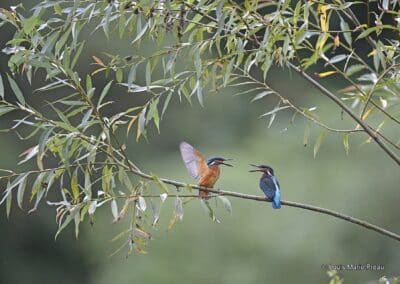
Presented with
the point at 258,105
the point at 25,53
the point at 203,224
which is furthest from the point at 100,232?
the point at 25,53

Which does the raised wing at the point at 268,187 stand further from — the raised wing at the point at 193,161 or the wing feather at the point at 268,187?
the raised wing at the point at 193,161

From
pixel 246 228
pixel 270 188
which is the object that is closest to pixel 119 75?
pixel 270 188

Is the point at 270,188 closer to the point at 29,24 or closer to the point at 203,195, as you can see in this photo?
the point at 203,195

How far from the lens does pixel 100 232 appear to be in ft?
18.1

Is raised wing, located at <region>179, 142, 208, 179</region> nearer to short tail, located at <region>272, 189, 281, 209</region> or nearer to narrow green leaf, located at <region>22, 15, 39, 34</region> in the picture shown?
short tail, located at <region>272, 189, 281, 209</region>

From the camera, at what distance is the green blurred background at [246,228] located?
5.00 metres

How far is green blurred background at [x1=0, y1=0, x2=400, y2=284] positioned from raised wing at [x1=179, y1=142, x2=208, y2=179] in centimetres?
274

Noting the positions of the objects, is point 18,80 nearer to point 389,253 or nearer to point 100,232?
point 100,232

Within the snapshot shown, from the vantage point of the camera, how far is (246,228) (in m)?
5.31

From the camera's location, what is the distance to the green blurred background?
5000 mm

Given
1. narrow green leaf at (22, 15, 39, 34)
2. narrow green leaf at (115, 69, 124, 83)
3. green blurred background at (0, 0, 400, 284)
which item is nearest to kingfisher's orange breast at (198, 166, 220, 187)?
narrow green leaf at (115, 69, 124, 83)

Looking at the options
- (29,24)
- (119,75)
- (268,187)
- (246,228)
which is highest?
(29,24)

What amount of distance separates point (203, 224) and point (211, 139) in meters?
0.99

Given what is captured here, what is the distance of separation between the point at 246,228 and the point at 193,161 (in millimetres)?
3583
